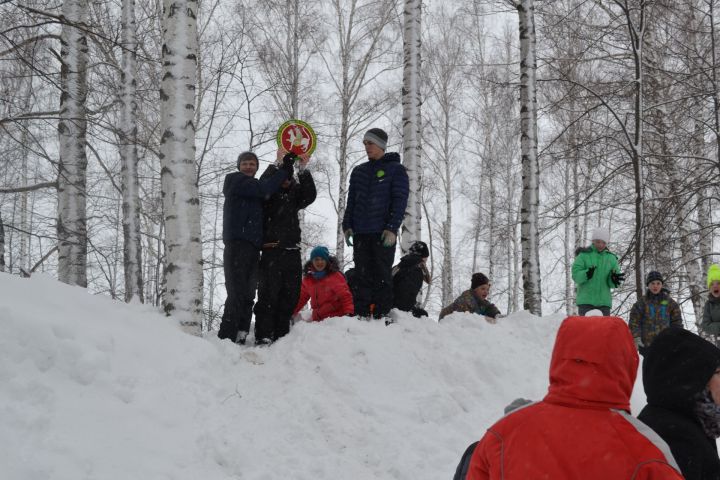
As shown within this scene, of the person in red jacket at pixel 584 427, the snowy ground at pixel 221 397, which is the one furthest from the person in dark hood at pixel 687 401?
the snowy ground at pixel 221 397

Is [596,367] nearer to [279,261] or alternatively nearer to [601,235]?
[279,261]

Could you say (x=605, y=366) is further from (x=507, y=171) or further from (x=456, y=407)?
(x=507, y=171)

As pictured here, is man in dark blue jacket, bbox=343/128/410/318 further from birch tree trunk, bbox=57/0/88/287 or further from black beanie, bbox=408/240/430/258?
birch tree trunk, bbox=57/0/88/287

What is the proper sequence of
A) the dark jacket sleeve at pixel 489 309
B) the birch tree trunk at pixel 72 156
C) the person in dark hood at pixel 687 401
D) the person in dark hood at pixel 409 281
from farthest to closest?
the dark jacket sleeve at pixel 489 309, the birch tree trunk at pixel 72 156, the person in dark hood at pixel 409 281, the person in dark hood at pixel 687 401

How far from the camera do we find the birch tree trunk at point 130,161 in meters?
9.57

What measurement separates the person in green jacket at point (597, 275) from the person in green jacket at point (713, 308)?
1.74 m

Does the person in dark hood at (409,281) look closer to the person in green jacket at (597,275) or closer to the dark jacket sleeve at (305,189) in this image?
the dark jacket sleeve at (305,189)

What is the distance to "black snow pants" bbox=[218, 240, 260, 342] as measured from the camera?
5359 millimetres

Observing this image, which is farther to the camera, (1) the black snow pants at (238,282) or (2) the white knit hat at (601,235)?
(2) the white knit hat at (601,235)

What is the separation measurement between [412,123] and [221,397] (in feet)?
19.9

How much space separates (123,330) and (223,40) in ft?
29.7

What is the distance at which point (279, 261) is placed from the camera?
5492mm

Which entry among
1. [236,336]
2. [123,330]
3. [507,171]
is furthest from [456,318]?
[507,171]

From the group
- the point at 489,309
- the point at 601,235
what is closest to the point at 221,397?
the point at 489,309
